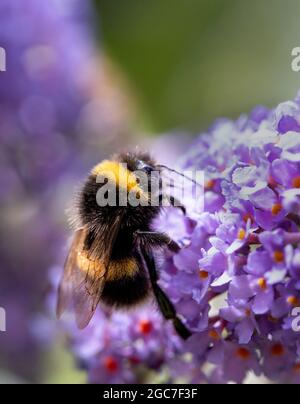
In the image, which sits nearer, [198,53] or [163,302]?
[163,302]

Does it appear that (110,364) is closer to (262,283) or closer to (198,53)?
(262,283)

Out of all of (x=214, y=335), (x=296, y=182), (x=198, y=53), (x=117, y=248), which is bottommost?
(x=214, y=335)

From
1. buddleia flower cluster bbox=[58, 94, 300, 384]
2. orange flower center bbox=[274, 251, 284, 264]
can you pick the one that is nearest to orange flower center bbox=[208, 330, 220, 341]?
buddleia flower cluster bbox=[58, 94, 300, 384]

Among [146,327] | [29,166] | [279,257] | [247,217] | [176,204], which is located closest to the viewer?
[279,257]

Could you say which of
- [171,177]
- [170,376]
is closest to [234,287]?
[171,177]

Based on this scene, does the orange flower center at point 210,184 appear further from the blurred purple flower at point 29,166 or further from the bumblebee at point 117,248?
the blurred purple flower at point 29,166

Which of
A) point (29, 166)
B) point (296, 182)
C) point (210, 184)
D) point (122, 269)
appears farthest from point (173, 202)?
point (29, 166)

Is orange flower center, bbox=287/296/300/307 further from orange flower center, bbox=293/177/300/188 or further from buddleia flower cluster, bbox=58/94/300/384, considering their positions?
orange flower center, bbox=293/177/300/188

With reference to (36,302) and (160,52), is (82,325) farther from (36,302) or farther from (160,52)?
(160,52)
